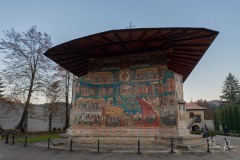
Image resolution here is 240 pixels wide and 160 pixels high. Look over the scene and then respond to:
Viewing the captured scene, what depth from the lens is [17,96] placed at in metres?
20.5

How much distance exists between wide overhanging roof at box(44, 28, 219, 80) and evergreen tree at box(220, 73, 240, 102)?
49641 millimetres

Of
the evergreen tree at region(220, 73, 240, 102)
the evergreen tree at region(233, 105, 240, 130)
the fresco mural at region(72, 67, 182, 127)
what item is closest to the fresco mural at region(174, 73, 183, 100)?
the fresco mural at region(72, 67, 182, 127)

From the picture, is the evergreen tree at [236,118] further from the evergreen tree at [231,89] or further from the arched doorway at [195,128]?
the evergreen tree at [231,89]

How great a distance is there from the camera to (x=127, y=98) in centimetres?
1319

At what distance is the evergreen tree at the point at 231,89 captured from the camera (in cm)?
5708

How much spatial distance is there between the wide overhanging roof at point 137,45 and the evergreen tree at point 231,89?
49.6 m

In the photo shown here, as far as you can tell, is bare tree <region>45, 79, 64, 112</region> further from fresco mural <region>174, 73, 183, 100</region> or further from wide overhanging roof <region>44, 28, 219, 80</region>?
fresco mural <region>174, 73, 183, 100</region>

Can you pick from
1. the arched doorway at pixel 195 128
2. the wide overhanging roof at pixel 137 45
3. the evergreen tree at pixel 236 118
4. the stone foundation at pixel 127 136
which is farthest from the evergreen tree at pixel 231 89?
the stone foundation at pixel 127 136

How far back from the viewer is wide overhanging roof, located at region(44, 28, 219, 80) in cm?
1109

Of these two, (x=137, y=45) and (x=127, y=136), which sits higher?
(x=137, y=45)

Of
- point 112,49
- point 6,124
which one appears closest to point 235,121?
point 112,49

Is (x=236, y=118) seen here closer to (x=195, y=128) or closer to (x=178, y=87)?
(x=195, y=128)

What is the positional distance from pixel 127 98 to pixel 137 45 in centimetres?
397

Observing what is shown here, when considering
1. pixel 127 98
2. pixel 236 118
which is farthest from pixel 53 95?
pixel 236 118
